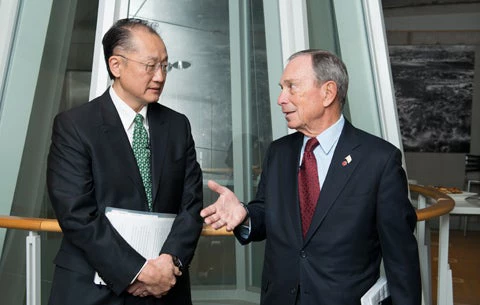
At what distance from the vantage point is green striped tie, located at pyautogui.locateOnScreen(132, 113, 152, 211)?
2.32 meters

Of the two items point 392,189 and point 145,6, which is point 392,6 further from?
point 392,189

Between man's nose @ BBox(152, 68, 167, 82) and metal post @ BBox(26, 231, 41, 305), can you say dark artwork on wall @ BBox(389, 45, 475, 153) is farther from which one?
man's nose @ BBox(152, 68, 167, 82)

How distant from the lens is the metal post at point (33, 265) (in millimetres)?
2666

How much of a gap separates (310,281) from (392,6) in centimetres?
1057

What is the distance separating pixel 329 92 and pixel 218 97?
1.72 metres

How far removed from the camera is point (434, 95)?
39.4 feet

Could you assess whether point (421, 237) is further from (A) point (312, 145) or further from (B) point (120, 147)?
(B) point (120, 147)

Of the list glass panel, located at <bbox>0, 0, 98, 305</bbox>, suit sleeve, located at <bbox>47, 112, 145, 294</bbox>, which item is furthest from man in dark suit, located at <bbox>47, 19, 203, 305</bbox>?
glass panel, located at <bbox>0, 0, 98, 305</bbox>

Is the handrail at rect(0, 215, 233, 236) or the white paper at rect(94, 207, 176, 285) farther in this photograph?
the handrail at rect(0, 215, 233, 236)

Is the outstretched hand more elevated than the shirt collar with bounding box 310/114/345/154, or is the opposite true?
the shirt collar with bounding box 310/114/345/154

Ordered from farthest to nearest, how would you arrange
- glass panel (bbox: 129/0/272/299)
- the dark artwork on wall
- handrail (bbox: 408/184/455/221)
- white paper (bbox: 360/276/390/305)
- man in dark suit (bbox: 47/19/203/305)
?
the dark artwork on wall, glass panel (bbox: 129/0/272/299), handrail (bbox: 408/184/455/221), man in dark suit (bbox: 47/19/203/305), white paper (bbox: 360/276/390/305)

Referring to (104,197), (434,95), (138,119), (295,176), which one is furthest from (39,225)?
(434,95)

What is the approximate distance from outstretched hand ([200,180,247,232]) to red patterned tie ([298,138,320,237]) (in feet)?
0.67

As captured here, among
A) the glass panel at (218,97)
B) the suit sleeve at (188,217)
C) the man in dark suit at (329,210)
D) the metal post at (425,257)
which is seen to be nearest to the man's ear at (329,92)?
the man in dark suit at (329,210)
